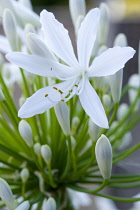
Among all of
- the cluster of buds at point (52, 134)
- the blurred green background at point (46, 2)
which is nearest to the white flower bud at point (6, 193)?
the cluster of buds at point (52, 134)

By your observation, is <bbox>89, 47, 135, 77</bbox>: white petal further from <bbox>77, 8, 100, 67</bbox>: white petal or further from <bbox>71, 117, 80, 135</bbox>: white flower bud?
<bbox>71, 117, 80, 135</bbox>: white flower bud

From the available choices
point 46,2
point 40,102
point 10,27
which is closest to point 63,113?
point 40,102

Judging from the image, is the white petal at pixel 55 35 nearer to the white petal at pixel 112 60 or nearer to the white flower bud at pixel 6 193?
the white petal at pixel 112 60

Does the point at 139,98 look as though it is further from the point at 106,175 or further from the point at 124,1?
the point at 124,1

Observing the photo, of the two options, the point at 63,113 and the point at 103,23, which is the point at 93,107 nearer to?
the point at 63,113

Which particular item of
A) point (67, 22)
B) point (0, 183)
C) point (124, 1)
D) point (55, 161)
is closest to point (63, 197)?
point (55, 161)

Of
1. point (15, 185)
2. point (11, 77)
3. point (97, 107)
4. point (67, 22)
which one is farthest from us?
point (67, 22)

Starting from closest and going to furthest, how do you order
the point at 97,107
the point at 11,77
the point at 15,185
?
the point at 97,107
the point at 15,185
the point at 11,77

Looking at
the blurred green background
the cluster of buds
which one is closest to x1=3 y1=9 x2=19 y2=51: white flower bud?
the cluster of buds

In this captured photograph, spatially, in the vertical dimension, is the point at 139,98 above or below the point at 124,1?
above
